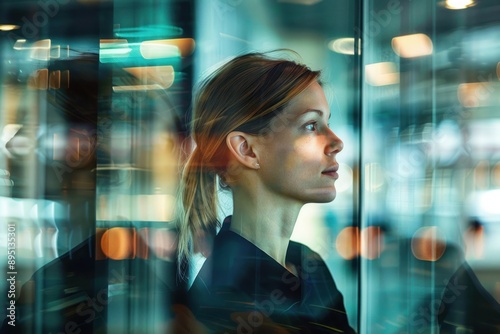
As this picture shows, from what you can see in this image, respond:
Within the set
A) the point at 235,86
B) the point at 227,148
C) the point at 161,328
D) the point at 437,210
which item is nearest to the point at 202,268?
the point at 161,328

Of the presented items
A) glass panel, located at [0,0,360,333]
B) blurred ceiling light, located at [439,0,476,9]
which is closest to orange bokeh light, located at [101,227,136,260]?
glass panel, located at [0,0,360,333]

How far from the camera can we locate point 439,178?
266 centimetres

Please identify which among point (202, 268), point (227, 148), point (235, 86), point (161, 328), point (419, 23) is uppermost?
point (419, 23)

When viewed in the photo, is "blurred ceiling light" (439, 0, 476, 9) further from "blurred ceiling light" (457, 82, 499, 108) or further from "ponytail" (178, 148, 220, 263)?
"ponytail" (178, 148, 220, 263)

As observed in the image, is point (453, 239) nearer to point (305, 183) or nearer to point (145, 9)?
point (305, 183)

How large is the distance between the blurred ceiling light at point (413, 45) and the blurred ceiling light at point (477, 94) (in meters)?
0.21

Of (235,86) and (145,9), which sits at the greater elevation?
(145,9)

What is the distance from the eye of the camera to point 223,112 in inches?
108

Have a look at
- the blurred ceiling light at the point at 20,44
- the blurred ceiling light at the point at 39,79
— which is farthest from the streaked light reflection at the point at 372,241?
the blurred ceiling light at the point at 20,44

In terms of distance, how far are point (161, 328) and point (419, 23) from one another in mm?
1723

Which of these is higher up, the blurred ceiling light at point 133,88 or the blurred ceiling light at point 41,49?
the blurred ceiling light at point 41,49

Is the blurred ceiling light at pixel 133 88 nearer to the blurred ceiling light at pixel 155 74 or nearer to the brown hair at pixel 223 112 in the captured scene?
the blurred ceiling light at pixel 155 74

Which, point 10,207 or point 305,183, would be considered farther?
point 10,207

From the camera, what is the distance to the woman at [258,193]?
107 inches
